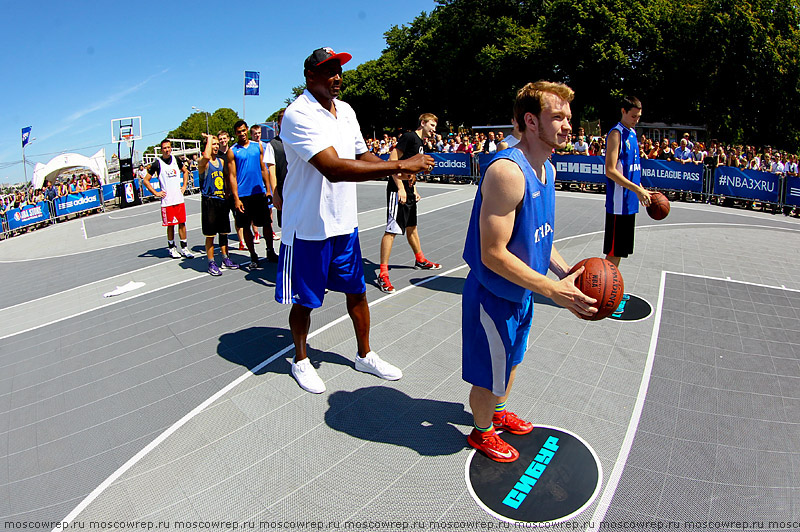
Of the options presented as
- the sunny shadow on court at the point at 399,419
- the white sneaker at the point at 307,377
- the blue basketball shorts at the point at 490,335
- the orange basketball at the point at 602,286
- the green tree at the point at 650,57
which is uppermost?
the green tree at the point at 650,57

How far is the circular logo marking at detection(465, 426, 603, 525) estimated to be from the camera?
2402mm

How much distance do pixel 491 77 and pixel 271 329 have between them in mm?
36790

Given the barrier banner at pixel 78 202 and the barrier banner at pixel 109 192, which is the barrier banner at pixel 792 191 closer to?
the barrier banner at pixel 78 202

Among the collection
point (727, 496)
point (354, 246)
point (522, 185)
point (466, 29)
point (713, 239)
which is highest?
point (466, 29)

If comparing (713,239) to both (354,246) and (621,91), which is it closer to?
(354,246)

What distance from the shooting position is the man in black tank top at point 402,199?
5855 millimetres

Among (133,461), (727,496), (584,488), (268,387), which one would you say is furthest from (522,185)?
(133,461)

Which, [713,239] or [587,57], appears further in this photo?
[587,57]

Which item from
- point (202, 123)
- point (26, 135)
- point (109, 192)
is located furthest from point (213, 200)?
point (202, 123)

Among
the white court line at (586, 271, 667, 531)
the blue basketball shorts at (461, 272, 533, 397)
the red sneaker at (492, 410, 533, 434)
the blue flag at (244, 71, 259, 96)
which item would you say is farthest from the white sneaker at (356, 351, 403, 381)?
the blue flag at (244, 71, 259, 96)

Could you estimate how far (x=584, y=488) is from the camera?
2535mm

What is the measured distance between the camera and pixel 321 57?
10.6 ft

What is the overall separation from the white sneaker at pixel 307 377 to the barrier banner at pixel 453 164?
15.1 meters

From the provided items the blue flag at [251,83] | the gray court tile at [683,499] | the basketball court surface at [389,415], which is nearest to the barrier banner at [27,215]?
the blue flag at [251,83]
